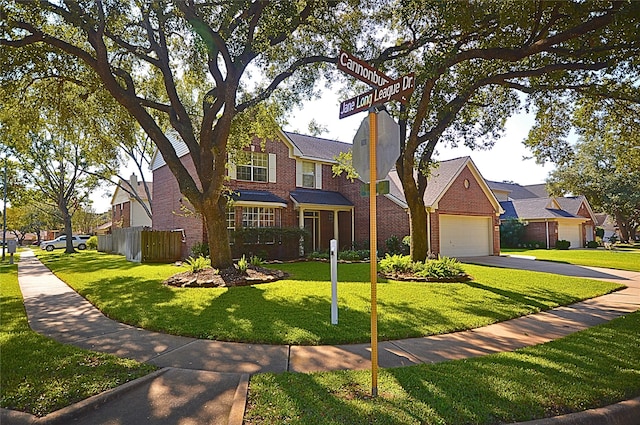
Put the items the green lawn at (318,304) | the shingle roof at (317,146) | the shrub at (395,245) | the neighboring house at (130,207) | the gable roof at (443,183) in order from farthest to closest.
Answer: the neighboring house at (130,207), the shingle roof at (317,146), the gable roof at (443,183), the shrub at (395,245), the green lawn at (318,304)

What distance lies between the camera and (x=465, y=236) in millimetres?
22078

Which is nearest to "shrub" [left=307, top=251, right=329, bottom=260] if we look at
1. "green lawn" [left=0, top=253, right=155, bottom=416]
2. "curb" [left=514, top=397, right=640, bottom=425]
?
"green lawn" [left=0, top=253, right=155, bottom=416]

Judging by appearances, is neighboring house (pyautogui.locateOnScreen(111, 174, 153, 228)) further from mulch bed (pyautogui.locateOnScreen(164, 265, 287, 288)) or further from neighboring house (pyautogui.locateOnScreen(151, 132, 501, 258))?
mulch bed (pyautogui.locateOnScreen(164, 265, 287, 288))

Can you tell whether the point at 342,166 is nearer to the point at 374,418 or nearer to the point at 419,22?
the point at 419,22

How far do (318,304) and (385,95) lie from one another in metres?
5.33

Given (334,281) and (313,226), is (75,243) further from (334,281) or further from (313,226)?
(334,281)

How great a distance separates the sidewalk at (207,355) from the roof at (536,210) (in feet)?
85.2

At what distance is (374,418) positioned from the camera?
3340 millimetres

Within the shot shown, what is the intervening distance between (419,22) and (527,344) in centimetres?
893

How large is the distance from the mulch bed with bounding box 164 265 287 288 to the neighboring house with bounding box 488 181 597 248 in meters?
27.6

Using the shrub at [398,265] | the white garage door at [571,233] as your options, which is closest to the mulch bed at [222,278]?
the shrub at [398,265]

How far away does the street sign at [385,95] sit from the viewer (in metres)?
3.85

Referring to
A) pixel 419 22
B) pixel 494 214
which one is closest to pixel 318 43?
pixel 419 22

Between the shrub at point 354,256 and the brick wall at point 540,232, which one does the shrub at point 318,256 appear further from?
the brick wall at point 540,232
